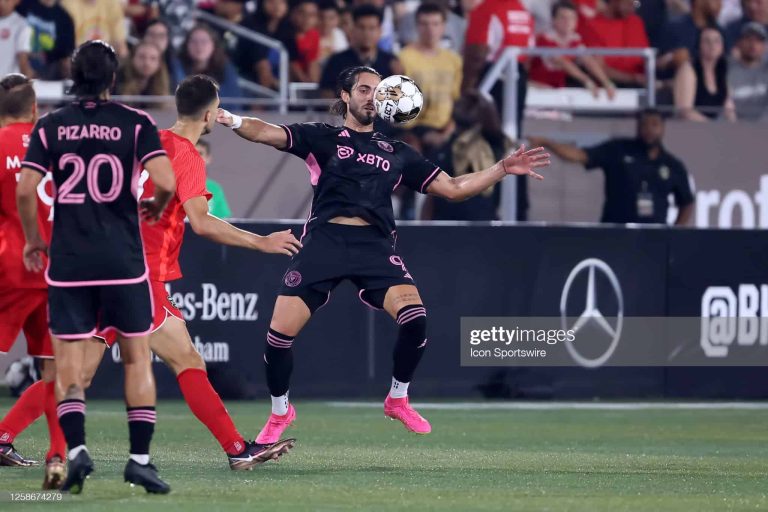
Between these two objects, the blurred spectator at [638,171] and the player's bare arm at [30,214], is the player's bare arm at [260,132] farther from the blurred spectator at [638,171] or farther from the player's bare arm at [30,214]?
A: the blurred spectator at [638,171]

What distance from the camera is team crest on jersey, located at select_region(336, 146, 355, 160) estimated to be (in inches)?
389

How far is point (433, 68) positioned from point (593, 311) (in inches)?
131

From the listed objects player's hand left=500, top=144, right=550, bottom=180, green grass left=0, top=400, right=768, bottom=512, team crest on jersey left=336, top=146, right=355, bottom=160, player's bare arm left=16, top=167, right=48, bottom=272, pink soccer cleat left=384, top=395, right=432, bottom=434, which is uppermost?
team crest on jersey left=336, top=146, right=355, bottom=160

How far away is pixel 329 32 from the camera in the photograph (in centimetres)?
1820

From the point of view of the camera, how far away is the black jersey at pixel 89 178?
23.8ft

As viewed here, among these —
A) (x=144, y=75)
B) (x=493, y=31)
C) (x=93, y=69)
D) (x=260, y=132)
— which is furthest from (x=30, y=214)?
(x=493, y=31)

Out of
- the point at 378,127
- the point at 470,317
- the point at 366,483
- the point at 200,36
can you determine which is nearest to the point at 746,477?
the point at 366,483

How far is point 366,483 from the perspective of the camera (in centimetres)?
834

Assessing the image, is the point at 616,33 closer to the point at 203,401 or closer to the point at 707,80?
the point at 707,80

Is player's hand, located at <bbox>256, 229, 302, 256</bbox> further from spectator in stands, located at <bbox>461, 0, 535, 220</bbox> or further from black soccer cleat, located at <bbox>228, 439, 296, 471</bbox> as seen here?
spectator in stands, located at <bbox>461, 0, 535, 220</bbox>

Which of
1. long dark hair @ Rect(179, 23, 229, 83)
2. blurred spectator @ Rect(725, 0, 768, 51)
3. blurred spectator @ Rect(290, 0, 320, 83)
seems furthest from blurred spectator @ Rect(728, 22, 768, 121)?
long dark hair @ Rect(179, 23, 229, 83)

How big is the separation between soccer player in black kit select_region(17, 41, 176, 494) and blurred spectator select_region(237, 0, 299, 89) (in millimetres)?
10491

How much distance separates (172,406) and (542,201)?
16.0ft

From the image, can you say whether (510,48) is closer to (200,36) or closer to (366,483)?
(200,36)
